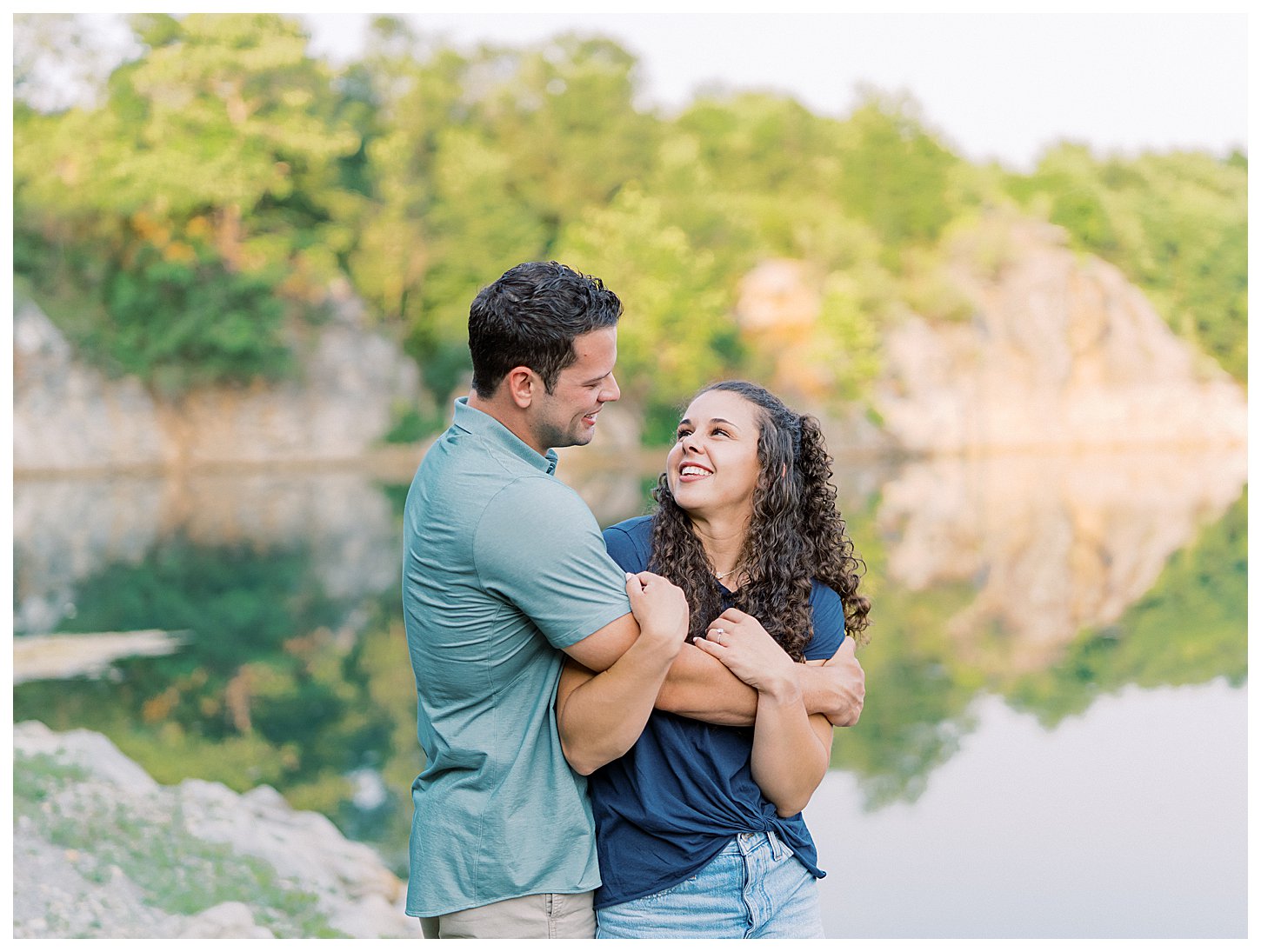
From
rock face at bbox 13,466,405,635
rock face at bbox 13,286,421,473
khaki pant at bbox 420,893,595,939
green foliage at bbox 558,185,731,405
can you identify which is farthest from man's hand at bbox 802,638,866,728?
green foliage at bbox 558,185,731,405

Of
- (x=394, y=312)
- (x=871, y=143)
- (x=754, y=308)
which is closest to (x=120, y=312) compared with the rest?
(x=394, y=312)

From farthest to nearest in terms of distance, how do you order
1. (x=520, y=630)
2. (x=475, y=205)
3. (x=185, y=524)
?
(x=475, y=205)
(x=185, y=524)
(x=520, y=630)

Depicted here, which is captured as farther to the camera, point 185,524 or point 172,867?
point 185,524

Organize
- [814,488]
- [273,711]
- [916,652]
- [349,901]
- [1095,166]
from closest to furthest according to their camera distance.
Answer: [814,488], [349,901], [273,711], [916,652], [1095,166]

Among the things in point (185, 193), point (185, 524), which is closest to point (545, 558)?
point (185, 524)

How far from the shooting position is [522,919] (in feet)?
8.74

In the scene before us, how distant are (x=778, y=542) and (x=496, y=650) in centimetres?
74

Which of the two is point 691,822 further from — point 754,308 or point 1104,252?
point 1104,252

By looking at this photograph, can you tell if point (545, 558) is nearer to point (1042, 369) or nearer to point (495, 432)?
point (495, 432)

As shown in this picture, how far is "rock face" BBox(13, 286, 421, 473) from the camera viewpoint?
3403cm

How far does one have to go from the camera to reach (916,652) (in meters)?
13.4

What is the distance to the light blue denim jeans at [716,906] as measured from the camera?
8.98ft

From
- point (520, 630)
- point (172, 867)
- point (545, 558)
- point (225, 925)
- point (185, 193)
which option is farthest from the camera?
point (185, 193)

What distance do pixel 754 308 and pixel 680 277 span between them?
4.19 meters
